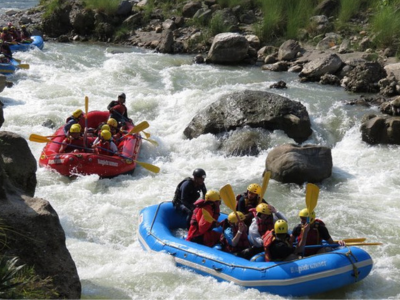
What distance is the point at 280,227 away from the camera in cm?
630

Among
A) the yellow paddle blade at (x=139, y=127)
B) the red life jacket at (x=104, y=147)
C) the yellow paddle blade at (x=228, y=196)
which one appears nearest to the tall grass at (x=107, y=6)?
the yellow paddle blade at (x=139, y=127)

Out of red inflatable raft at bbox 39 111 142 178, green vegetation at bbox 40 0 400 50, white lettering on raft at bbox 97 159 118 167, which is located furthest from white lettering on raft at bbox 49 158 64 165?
green vegetation at bbox 40 0 400 50

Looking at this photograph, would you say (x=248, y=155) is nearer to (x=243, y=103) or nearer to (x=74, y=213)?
(x=243, y=103)

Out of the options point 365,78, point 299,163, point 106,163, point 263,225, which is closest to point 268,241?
point 263,225

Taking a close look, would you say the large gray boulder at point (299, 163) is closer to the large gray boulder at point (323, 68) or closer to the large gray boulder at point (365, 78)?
the large gray boulder at point (365, 78)

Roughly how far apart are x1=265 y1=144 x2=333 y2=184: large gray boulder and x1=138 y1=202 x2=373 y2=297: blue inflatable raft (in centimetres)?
323

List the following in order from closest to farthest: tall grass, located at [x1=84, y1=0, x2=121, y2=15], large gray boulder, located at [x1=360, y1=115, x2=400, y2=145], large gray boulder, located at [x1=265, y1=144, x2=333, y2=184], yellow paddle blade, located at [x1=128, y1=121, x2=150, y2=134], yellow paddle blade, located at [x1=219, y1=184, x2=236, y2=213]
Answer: yellow paddle blade, located at [x1=219, y1=184, x2=236, y2=213]
large gray boulder, located at [x1=265, y1=144, x2=333, y2=184]
yellow paddle blade, located at [x1=128, y1=121, x2=150, y2=134]
large gray boulder, located at [x1=360, y1=115, x2=400, y2=145]
tall grass, located at [x1=84, y1=0, x2=121, y2=15]

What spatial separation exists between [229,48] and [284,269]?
1105 cm

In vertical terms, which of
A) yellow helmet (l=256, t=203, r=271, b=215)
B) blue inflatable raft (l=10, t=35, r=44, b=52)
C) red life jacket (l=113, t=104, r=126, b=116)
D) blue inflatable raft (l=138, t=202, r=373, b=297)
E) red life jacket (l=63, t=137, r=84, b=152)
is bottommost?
blue inflatable raft (l=10, t=35, r=44, b=52)

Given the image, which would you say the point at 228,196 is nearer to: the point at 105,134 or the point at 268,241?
the point at 268,241

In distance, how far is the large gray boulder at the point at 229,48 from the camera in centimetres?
1652

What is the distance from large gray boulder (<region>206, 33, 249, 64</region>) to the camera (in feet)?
54.2

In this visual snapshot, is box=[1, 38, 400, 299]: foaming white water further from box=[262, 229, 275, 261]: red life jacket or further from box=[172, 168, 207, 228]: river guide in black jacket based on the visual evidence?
box=[172, 168, 207, 228]: river guide in black jacket

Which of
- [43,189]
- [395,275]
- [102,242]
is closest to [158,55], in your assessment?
[43,189]
